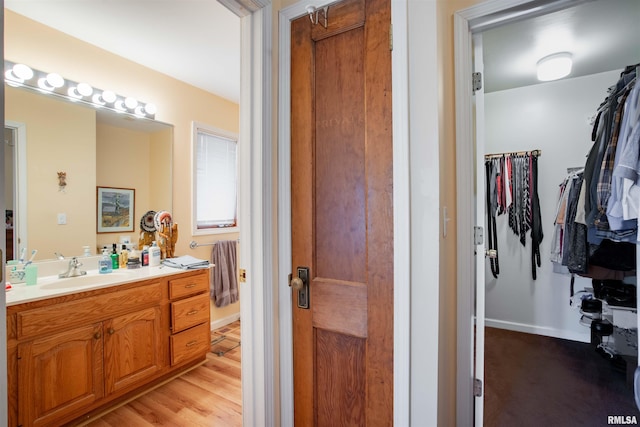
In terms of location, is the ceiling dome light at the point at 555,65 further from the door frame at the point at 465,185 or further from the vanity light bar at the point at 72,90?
→ the vanity light bar at the point at 72,90

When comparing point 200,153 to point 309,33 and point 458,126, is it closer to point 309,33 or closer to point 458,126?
point 309,33

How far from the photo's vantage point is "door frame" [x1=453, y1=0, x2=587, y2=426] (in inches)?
53.8

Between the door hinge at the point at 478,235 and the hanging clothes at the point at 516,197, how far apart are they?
70.9 inches

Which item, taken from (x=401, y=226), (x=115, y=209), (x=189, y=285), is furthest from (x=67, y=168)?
(x=401, y=226)

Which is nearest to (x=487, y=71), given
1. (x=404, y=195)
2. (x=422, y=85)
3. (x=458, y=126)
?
(x=458, y=126)

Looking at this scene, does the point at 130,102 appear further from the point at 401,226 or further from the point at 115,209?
the point at 401,226

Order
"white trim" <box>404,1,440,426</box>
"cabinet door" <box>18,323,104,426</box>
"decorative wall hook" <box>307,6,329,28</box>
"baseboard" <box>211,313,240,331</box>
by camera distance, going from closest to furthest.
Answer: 1. "white trim" <box>404,1,440,426</box>
2. "decorative wall hook" <box>307,6,329,28</box>
3. "cabinet door" <box>18,323,104,426</box>
4. "baseboard" <box>211,313,240,331</box>

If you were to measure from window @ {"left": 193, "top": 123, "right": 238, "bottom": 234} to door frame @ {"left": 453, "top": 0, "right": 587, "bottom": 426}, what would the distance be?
2531 millimetres

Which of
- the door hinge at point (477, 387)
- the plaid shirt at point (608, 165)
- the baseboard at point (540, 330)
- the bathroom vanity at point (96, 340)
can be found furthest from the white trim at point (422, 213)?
the baseboard at point (540, 330)

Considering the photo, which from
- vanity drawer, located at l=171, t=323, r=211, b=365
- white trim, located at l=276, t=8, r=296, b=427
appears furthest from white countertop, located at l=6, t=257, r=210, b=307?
white trim, located at l=276, t=8, r=296, b=427

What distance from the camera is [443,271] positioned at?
1092 millimetres

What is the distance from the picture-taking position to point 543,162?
9.59 feet

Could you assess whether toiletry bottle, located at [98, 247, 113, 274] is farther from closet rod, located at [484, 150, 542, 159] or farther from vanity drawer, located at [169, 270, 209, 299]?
closet rod, located at [484, 150, 542, 159]

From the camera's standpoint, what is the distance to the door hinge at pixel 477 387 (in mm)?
1460
